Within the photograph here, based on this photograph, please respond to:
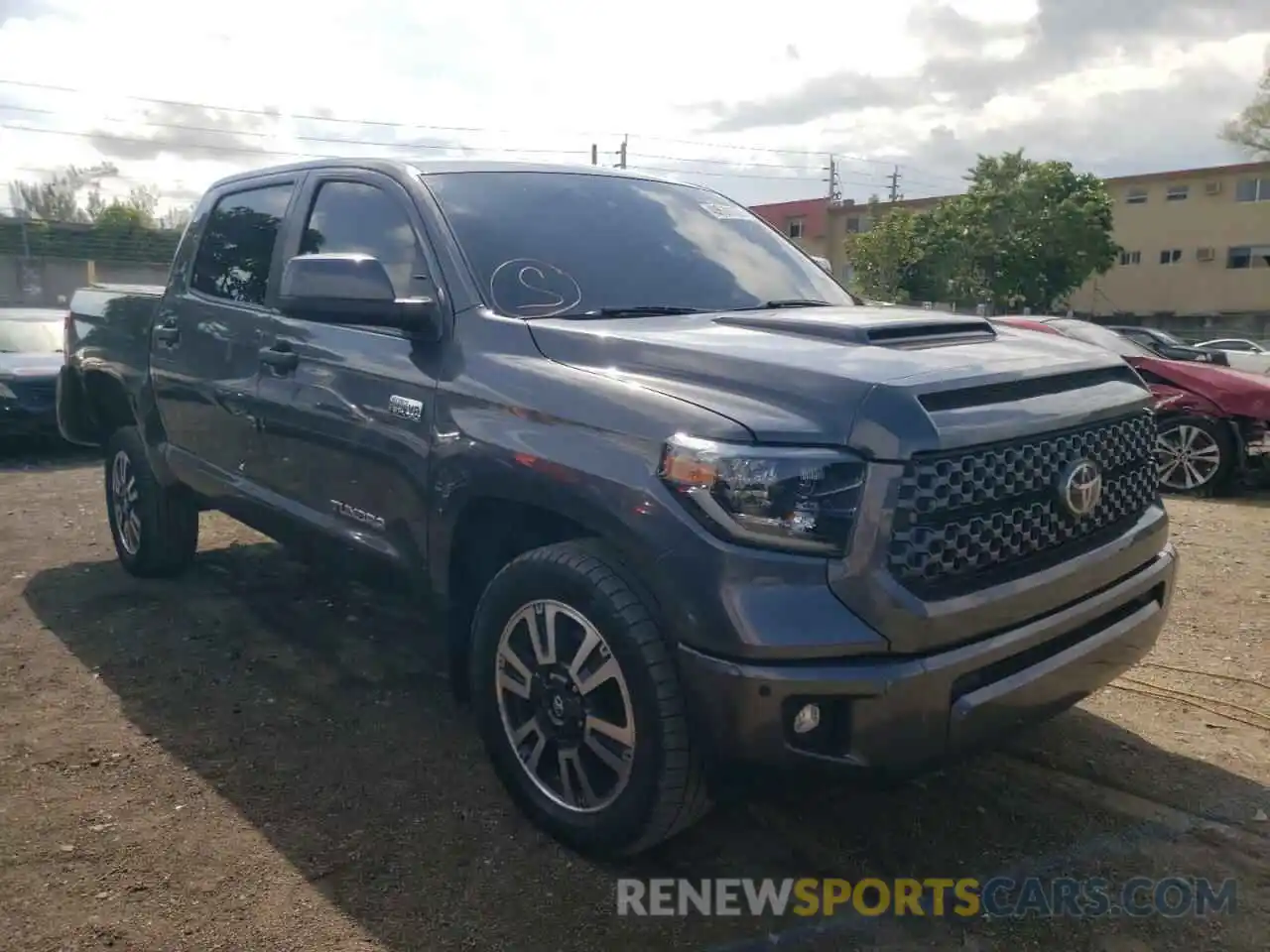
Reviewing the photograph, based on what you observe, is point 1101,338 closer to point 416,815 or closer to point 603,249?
point 603,249

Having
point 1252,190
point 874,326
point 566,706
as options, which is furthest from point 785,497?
point 1252,190

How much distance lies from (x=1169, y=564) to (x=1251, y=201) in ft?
151

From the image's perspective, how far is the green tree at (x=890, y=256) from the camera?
41156mm

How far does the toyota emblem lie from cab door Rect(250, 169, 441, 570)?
5.95 feet

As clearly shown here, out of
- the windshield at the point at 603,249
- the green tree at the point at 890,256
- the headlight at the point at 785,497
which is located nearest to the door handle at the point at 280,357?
the windshield at the point at 603,249

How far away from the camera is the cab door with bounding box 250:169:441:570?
332cm

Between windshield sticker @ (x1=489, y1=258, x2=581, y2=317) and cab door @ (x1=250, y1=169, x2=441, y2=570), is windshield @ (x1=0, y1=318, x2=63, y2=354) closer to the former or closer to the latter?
cab door @ (x1=250, y1=169, x2=441, y2=570)

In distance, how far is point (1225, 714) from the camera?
3.98m

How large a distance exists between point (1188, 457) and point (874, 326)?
695cm

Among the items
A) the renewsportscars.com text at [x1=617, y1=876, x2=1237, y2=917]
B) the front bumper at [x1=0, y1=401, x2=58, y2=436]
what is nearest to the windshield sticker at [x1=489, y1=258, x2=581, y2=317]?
the renewsportscars.com text at [x1=617, y1=876, x2=1237, y2=917]

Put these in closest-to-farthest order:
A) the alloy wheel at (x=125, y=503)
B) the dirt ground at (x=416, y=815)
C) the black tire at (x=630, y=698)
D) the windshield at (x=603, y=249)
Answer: the black tire at (x=630, y=698) < the dirt ground at (x=416, y=815) < the windshield at (x=603, y=249) < the alloy wheel at (x=125, y=503)

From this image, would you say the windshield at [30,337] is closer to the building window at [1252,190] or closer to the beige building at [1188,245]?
the beige building at [1188,245]

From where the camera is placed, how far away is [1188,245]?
1735 inches

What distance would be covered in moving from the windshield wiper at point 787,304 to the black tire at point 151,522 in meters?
2.99
